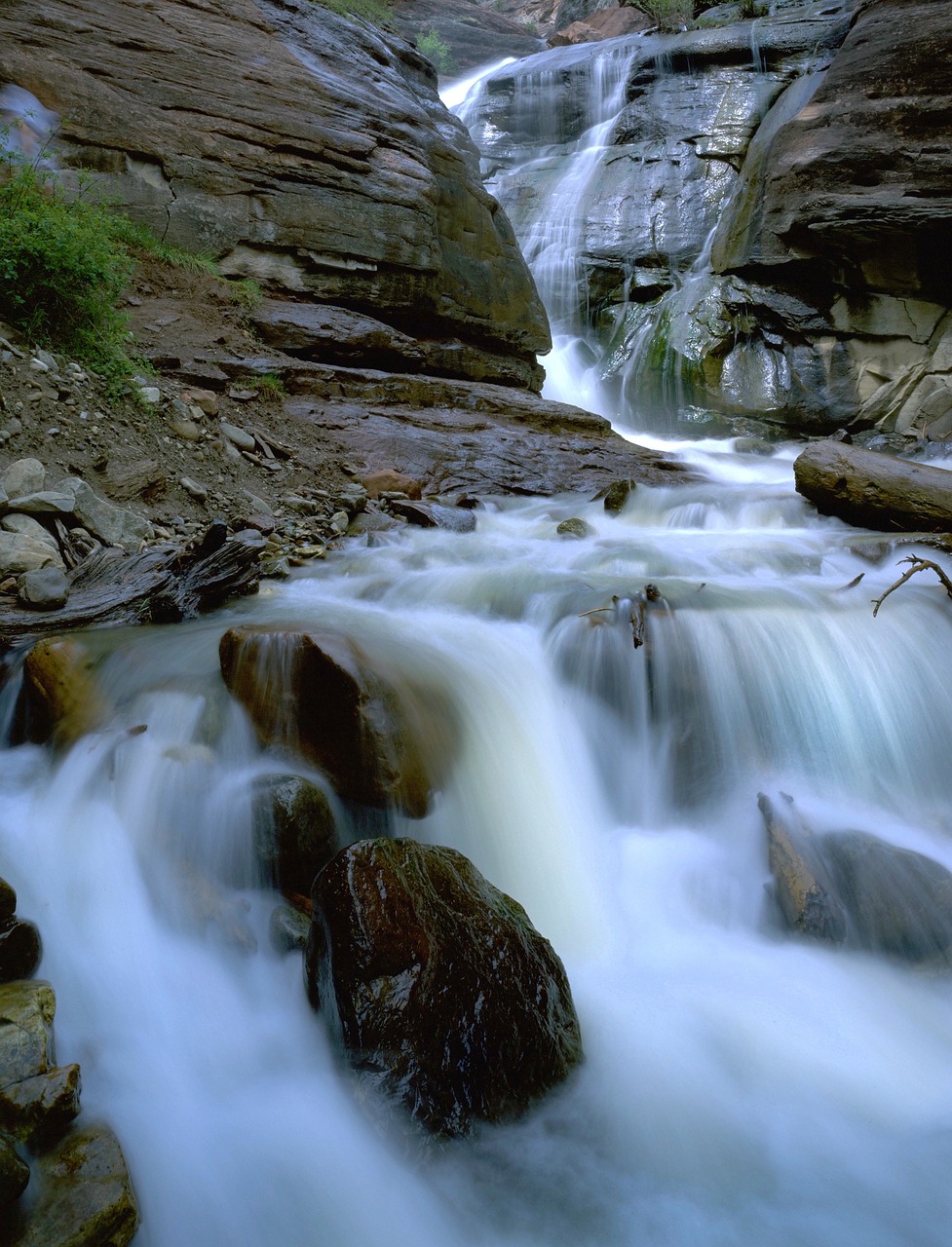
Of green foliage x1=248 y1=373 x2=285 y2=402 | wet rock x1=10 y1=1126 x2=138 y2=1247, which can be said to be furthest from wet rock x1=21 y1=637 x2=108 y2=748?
green foliage x1=248 y1=373 x2=285 y2=402

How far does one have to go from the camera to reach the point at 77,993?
1950 millimetres

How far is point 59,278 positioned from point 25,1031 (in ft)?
17.4

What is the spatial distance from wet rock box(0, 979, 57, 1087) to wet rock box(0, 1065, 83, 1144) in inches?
0.9

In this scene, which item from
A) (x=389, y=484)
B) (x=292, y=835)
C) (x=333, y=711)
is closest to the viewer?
(x=292, y=835)

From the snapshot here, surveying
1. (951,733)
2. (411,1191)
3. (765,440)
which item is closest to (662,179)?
(765,440)

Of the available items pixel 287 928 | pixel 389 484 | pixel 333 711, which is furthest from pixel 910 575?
pixel 389 484

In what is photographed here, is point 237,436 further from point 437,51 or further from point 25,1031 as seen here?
point 437,51

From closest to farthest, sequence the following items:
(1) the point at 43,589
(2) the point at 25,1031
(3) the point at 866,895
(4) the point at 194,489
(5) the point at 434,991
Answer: (2) the point at 25,1031 → (5) the point at 434,991 → (3) the point at 866,895 → (1) the point at 43,589 → (4) the point at 194,489

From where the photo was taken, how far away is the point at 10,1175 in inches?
51.1

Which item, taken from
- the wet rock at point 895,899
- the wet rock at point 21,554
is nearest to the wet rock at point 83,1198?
the wet rock at point 895,899

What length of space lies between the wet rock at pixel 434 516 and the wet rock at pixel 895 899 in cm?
438

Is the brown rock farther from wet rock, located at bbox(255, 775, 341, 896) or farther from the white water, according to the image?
wet rock, located at bbox(255, 775, 341, 896)

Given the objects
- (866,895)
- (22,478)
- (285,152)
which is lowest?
(866,895)

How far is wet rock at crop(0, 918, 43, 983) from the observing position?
1.86 metres
